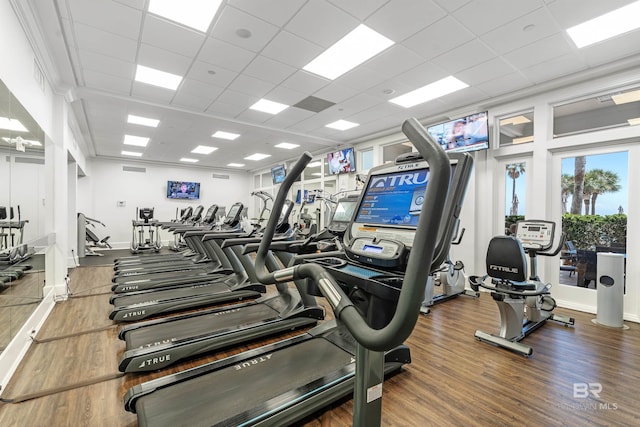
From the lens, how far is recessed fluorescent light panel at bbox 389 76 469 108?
4418mm

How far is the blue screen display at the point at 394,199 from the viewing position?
1140 millimetres

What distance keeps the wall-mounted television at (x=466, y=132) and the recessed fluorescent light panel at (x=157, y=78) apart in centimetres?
443

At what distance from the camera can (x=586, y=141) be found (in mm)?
4055

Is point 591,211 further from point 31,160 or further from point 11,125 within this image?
point 31,160

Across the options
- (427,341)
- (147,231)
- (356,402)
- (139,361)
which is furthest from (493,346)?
(147,231)

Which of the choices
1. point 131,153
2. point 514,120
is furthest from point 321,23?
point 131,153

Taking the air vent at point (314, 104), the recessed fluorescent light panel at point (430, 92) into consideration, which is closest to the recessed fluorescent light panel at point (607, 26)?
the recessed fluorescent light panel at point (430, 92)

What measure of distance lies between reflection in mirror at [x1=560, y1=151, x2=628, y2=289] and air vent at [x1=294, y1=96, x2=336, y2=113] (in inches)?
148

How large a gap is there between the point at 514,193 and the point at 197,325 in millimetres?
5054

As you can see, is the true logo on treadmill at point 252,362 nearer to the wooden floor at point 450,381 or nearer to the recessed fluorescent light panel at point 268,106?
the wooden floor at point 450,381

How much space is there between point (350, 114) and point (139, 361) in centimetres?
507

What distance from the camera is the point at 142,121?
637 cm

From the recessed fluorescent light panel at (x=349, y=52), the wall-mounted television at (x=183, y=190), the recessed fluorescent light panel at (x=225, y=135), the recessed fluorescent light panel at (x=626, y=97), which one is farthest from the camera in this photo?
the wall-mounted television at (x=183, y=190)

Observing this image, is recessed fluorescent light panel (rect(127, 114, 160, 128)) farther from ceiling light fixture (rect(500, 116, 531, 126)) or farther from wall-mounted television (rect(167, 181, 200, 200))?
ceiling light fixture (rect(500, 116, 531, 126))
